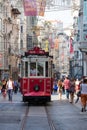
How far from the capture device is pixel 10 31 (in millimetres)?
91125

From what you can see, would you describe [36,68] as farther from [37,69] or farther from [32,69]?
[32,69]

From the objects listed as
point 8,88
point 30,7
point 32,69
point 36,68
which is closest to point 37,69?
point 36,68

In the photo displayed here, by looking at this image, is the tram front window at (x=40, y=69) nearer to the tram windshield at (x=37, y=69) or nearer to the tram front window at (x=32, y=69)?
the tram windshield at (x=37, y=69)

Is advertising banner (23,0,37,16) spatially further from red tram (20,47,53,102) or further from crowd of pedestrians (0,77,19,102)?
crowd of pedestrians (0,77,19,102)

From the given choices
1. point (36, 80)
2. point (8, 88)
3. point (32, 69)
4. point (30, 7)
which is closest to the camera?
point (36, 80)

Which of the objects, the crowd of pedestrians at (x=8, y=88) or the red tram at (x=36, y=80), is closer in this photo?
the red tram at (x=36, y=80)

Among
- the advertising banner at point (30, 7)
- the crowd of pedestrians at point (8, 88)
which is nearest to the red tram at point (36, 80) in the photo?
the crowd of pedestrians at point (8, 88)

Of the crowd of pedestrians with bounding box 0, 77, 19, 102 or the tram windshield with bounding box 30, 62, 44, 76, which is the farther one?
the crowd of pedestrians with bounding box 0, 77, 19, 102

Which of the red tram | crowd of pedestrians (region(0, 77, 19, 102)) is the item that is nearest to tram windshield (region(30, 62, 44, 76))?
the red tram

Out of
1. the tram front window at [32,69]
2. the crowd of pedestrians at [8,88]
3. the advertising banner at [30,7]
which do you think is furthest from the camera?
the crowd of pedestrians at [8,88]

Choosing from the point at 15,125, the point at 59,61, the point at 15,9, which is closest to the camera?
the point at 15,125

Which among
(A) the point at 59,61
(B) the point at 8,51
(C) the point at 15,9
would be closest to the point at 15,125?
(B) the point at 8,51

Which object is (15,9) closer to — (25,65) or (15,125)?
(25,65)

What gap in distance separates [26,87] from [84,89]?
25.1 feet
